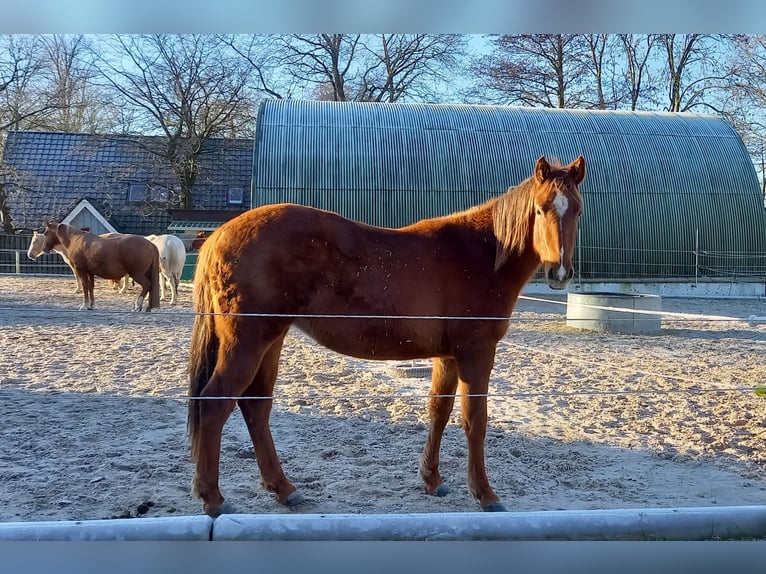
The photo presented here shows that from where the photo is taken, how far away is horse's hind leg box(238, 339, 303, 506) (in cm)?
361

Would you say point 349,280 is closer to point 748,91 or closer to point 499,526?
point 499,526

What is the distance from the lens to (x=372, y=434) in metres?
4.88

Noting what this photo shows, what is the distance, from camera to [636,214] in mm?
18938

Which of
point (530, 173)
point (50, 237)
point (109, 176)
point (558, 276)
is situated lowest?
point (558, 276)

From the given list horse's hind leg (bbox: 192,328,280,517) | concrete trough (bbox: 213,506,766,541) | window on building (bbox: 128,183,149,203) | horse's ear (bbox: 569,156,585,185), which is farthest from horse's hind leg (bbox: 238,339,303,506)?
window on building (bbox: 128,183,149,203)

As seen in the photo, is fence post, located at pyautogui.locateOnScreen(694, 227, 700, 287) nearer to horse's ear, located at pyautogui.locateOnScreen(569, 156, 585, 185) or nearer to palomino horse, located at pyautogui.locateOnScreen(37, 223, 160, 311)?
palomino horse, located at pyautogui.locateOnScreen(37, 223, 160, 311)

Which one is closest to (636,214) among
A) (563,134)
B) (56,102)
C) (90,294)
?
(563,134)

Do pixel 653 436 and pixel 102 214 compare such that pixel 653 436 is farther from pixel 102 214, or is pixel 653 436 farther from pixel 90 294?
pixel 102 214

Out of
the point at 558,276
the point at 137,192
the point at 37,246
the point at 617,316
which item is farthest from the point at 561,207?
the point at 137,192

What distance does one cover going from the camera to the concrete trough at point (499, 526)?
9.26 ft

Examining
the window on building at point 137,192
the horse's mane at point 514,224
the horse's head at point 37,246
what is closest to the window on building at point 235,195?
the window on building at point 137,192

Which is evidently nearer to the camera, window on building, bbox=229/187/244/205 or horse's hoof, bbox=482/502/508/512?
horse's hoof, bbox=482/502/508/512

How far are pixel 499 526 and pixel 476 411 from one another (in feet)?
2.79
